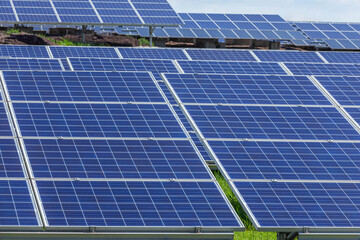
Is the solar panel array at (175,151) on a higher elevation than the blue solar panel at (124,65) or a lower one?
lower

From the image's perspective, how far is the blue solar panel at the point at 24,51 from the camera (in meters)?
30.0

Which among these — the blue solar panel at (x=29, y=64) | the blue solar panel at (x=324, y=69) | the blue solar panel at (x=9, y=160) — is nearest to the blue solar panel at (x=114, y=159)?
the blue solar panel at (x=9, y=160)

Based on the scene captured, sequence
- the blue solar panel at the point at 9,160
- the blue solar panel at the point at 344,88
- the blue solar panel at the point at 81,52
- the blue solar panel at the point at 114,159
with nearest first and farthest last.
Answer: the blue solar panel at the point at 9,160 < the blue solar panel at the point at 114,159 < the blue solar panel at the point at 344,88 < the blue solar panel at the point at 81,52

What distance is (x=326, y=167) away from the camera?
15.0 meters

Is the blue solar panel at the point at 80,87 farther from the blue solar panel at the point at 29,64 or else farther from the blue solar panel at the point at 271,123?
the blue solar panel at the point at 29,64

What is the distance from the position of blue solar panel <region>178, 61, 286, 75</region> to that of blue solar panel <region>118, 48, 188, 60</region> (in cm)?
455

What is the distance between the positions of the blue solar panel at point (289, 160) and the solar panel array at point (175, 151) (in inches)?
0.8

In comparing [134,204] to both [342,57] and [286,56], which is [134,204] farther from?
[342,57]

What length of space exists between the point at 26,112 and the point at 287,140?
4974 mm

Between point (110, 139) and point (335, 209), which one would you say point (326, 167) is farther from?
point (110, 139)

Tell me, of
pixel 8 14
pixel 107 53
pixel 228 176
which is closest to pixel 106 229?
pixel 228 176

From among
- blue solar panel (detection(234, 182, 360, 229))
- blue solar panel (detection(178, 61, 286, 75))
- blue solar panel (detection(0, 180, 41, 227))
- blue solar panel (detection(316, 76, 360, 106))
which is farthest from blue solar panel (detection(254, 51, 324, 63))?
blue solar panel (detection(0, 180, 41, 227))

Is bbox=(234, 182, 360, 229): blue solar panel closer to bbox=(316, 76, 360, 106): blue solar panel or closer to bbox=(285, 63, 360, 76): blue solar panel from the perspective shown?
bbox=(316, 76, 360, 106): blue solar panel

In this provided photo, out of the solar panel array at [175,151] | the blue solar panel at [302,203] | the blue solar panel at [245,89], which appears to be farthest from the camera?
the blue solar panel at [245,89]
